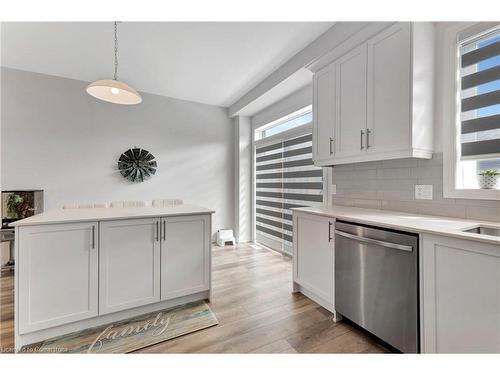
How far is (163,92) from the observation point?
4051mm

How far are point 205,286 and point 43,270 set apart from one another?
1300mm

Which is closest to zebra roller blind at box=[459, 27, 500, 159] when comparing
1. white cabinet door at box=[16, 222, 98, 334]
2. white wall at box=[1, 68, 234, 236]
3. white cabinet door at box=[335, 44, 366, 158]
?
white cabinet door at box=[335, 44, 366, 158]

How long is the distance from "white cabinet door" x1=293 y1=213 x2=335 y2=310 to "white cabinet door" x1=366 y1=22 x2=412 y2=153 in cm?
86

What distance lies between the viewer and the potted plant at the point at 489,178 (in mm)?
1570

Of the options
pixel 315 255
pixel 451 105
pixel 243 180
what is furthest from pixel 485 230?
pixel 243 180

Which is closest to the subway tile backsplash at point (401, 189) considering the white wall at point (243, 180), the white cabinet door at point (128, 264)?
the white cabinet door at point (128, 264)

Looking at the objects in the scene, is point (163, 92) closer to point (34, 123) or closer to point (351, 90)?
point (34, 123)

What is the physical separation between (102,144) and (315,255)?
3.74 m

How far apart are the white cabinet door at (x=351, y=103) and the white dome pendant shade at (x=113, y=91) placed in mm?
2087

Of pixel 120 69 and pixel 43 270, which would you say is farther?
pixel 120 69

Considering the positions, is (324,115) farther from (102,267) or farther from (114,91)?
(102,267)

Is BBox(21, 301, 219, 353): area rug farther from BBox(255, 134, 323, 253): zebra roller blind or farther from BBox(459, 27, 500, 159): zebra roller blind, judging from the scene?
BBox(459, 27, 500, 159): zebra roller blind

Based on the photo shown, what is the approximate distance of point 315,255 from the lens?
2184 mm
